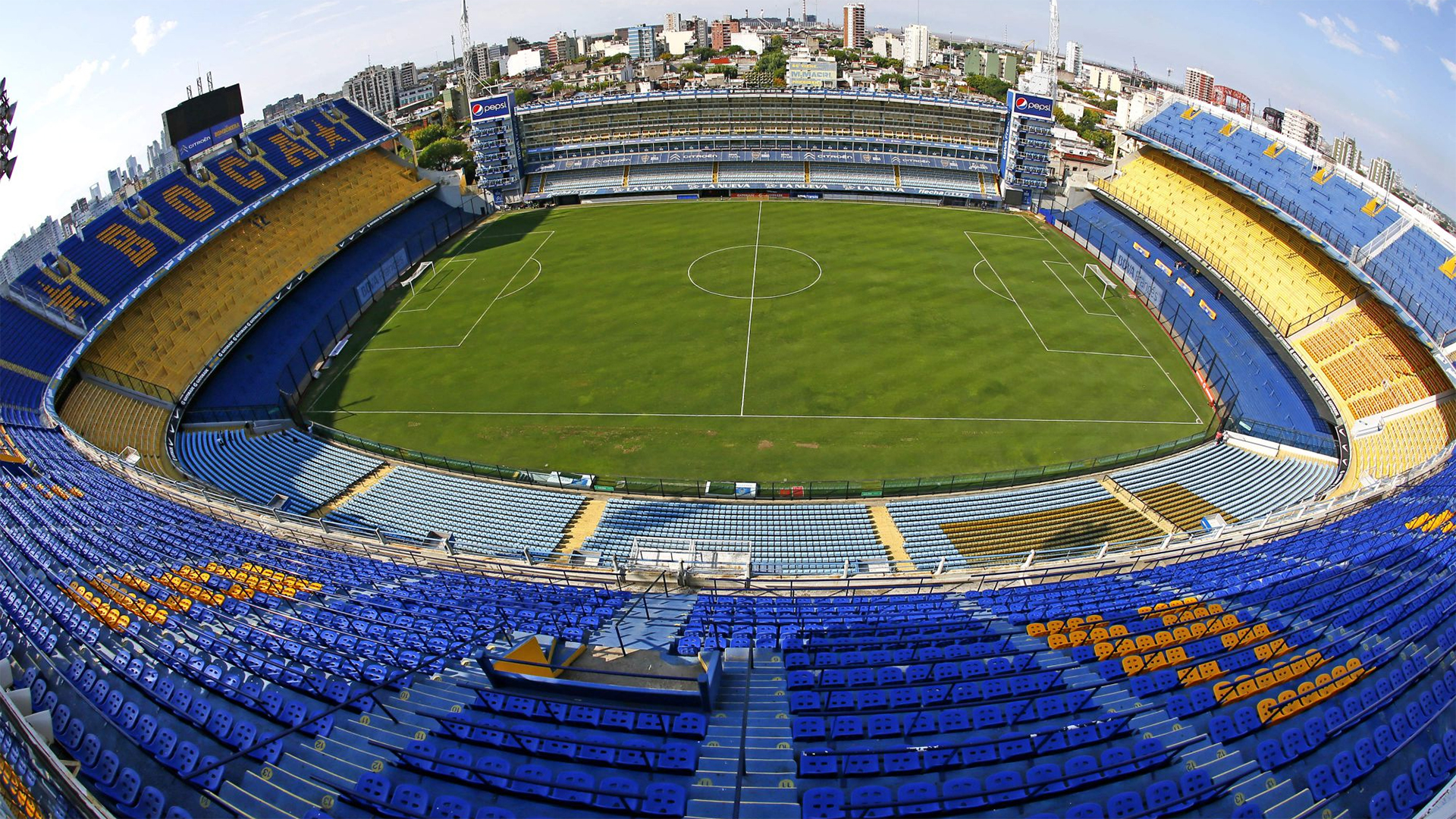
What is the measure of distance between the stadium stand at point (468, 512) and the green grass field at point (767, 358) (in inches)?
142

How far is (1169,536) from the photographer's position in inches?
1061

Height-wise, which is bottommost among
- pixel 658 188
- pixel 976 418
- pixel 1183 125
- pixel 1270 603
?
pixel 976 418

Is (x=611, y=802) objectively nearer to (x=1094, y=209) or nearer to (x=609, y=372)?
(x=609, y=372)

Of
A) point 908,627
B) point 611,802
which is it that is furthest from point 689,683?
point 908,627

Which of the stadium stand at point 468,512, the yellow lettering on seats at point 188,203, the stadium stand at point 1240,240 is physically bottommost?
the stadium stand at point 468,512

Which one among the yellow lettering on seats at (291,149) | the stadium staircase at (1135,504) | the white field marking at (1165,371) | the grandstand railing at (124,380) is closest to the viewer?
the stadium staircase at (1135,504)

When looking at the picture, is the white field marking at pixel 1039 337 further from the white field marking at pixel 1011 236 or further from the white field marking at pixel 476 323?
the white field marking at pixel 476 323

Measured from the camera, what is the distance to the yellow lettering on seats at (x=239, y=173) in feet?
191

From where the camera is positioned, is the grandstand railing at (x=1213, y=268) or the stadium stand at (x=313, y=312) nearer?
the stadium stand at (x=313, y=312)

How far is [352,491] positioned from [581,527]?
11729 mm

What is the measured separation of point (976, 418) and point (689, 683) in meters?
27.5

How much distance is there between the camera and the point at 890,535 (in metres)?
31.8

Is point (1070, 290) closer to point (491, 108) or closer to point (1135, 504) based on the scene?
point (1135, 504)

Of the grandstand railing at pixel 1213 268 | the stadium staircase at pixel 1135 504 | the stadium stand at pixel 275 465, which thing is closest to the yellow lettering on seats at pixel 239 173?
the stadium stand at pixel 275 465
